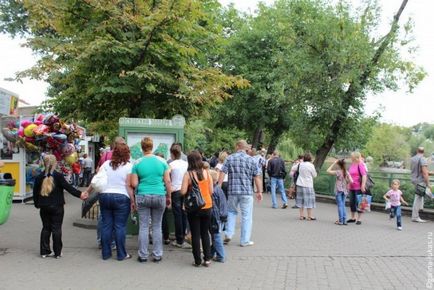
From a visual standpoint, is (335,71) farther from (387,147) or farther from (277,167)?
(387,147)

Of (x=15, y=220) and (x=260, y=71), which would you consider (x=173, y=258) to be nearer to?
(x=15, y=220)

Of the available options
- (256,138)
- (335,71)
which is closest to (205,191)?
(335,71)

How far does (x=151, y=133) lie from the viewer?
9.01 m

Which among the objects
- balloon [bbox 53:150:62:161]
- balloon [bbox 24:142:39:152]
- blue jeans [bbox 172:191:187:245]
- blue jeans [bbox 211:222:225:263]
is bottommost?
blue jeans [bbox 211:222:225:263]

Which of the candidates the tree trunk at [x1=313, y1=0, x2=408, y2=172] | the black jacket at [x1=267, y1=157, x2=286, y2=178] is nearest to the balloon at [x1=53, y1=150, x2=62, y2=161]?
the black jacket at [x1=267, y1=157, x2=286, y2=178]

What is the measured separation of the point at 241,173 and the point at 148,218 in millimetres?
2025

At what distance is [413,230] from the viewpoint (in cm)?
1063

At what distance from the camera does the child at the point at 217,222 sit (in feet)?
23.4

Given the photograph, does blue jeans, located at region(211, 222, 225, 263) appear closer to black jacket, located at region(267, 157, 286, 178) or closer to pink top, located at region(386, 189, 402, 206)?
pink top, located at region(386, 189, 402, 206)

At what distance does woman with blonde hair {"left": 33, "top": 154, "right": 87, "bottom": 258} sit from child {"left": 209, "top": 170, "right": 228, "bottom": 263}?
77.4 inches

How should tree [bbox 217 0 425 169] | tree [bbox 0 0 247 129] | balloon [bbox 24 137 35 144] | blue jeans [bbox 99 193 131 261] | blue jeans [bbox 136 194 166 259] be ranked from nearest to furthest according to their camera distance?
Result: 1. blue jeans [bbox 136 194 166 259]
2. blue jeans [bbox 99 193 131 261]
3. tree [bbox 0 0 247 129]
4. balloon [bbox 24 137 35 144]
5. tree [bbox 217 0 425 169]

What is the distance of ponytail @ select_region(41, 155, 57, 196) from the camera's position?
7195 millimetres

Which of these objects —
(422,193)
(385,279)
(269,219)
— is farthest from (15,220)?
(422,193)

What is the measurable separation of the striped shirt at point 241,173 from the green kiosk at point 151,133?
1.18m
